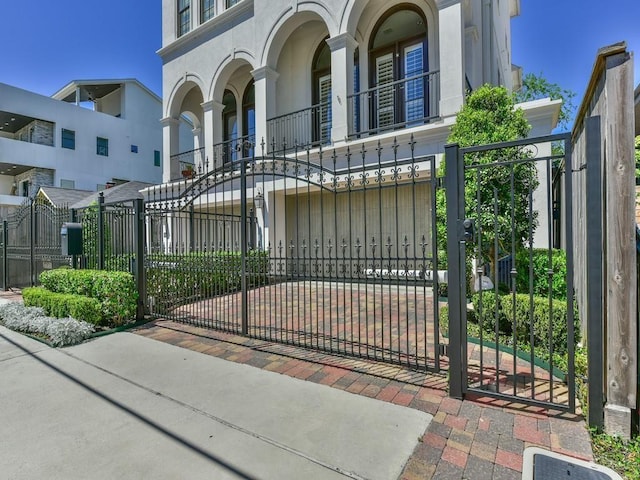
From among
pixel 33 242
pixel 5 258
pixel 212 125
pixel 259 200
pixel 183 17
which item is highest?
pixel 183 17

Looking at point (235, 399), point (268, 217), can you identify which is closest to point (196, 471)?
point (235, 399)

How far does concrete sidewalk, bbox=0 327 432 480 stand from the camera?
94.5 inches

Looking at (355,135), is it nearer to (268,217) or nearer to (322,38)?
(268,217)

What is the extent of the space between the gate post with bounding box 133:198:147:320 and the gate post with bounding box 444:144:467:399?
5469 mm

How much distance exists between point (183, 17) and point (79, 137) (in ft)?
57.2

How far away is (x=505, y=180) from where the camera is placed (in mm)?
5062

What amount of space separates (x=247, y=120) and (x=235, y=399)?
12400 millimetres

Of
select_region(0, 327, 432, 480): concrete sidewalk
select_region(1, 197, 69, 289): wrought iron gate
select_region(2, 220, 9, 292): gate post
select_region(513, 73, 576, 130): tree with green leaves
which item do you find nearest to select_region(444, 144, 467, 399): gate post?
select_region(0, 327, 432, 480): concrete sidewalk

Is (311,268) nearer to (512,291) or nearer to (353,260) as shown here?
(353,260)

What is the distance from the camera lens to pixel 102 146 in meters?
27.2

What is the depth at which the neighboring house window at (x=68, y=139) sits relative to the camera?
2548 centimetres

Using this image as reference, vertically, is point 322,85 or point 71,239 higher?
point 322,85

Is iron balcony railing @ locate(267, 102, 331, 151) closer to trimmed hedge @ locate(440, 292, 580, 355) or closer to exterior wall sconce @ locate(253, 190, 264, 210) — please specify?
exterior wall sconce @ locate(253, 190, 264, 210)

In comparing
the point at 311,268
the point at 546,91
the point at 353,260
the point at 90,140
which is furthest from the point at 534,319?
the point at 90,140
